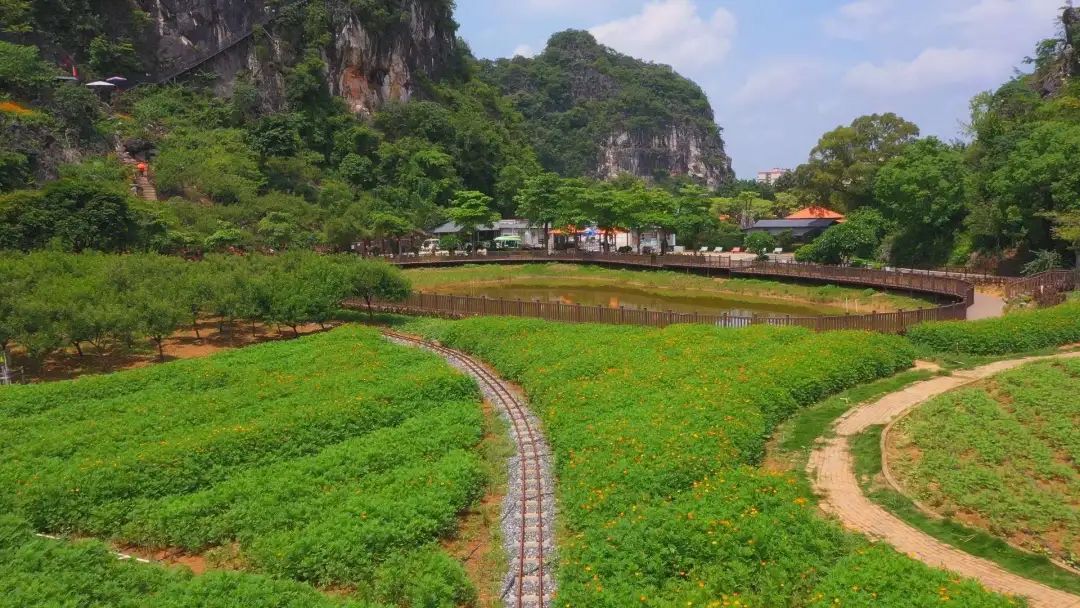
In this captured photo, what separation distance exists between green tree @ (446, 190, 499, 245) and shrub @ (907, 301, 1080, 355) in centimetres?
4845

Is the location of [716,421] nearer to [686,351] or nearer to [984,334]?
[686,351]

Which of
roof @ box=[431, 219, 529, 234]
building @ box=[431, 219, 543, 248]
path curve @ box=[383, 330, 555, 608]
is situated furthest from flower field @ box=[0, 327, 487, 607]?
building @ box=[431, 219, 543, 248]

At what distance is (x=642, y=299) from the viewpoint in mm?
46312

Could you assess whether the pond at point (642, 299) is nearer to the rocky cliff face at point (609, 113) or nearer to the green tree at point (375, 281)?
the green tree at point (375, 281)

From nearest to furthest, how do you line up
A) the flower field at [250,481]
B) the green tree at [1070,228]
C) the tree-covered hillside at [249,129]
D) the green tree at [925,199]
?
the flower field at [250,481]
the green tree at [1070,228]
the tree-covered hillside at [249,129]
the green tree at [925,199]

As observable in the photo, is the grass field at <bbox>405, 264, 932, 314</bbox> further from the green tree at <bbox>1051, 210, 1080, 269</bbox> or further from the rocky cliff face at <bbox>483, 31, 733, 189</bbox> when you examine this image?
the rocky cliff face at <bbox>483, 31, 733, 189</bbox>

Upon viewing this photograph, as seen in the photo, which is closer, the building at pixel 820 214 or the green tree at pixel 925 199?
the green tree at pixel 925 199

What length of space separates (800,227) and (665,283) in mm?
21676

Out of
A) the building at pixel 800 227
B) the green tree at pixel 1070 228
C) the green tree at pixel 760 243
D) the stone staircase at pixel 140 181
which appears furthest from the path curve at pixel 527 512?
the building at pixel 800 227

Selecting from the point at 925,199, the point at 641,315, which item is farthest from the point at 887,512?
the point at 925,199

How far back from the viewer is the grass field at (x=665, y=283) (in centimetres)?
3871

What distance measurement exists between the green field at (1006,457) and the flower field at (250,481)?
30.3 ft

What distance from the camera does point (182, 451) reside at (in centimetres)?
1409

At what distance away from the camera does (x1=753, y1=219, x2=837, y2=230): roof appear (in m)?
63.5
